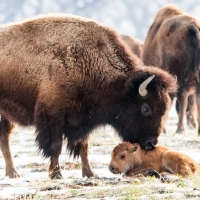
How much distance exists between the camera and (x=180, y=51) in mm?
12812

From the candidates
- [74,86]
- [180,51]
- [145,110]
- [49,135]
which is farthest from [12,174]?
[180,51]

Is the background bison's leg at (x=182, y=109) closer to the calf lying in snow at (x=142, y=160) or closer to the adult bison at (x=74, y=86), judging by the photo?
the adult bison at (x=74, y=86)

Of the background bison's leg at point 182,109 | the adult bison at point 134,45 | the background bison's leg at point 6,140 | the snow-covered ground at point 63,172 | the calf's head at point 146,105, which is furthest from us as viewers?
the adult bison at point 134,45

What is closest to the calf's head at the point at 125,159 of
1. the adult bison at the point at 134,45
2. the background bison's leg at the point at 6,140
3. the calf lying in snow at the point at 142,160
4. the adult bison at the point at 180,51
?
the calf lying in snow at the point at 142,160

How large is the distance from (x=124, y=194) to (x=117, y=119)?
2200 millimetres

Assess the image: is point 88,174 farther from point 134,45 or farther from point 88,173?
point 134,45

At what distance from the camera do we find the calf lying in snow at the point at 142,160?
6.96 metres

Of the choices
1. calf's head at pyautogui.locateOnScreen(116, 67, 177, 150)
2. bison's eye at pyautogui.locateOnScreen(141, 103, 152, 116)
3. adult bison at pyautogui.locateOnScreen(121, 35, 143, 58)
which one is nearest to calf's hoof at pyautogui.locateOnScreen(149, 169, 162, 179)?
calf's head at pyautogui.locateOnScreen(116, 67, 177, 150)

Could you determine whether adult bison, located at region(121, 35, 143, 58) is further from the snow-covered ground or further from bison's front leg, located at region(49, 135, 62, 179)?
bison's front leg, located at region(49, 135, 62, 179)

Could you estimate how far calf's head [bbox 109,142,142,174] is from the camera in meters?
7.25

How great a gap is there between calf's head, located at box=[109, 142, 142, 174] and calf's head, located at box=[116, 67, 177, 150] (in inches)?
5.5

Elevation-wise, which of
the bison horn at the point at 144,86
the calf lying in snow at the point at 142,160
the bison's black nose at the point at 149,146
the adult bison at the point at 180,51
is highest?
the adult bison at the point at 180,51

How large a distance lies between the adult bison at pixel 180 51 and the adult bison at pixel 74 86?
16.5 ft

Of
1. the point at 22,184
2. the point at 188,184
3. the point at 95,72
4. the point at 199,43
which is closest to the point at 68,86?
the point at 95,72
